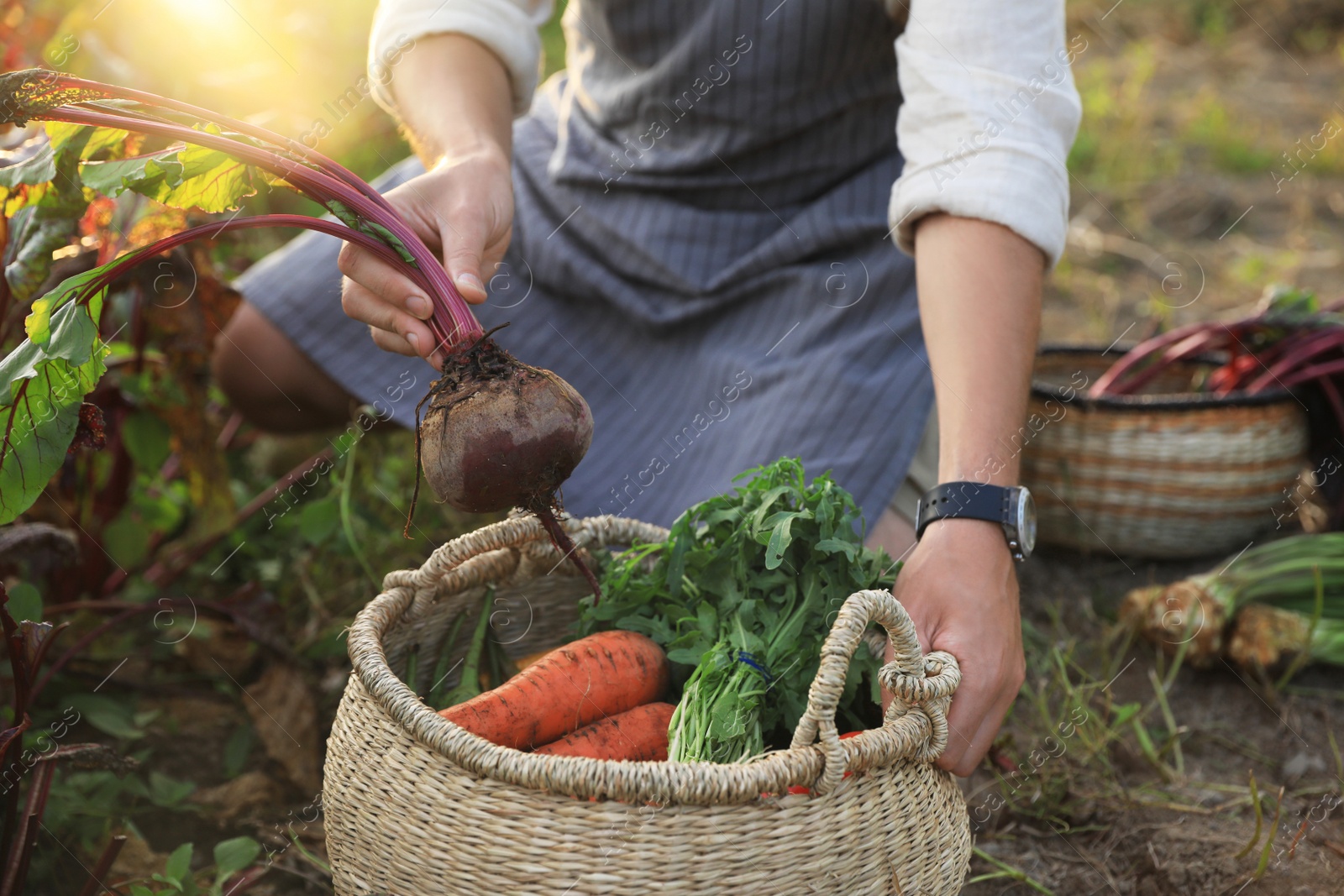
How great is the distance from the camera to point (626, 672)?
44.8 inches

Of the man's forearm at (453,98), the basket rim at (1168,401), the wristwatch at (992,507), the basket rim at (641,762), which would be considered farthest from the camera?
the basket rim at (1168,401)

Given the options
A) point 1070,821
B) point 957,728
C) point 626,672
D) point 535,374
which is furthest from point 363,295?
point 1070,821

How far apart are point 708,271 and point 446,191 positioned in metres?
0.59

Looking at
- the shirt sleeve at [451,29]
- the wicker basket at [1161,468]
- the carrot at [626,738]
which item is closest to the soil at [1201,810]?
the wicker basket at [1161,468]

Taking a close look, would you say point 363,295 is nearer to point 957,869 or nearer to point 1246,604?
point 957,869

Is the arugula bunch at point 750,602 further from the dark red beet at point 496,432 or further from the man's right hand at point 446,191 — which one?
the man's right hand at point 446,191

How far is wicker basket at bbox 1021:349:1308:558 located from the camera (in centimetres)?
187

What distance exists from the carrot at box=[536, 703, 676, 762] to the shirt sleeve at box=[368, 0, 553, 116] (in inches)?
41.4

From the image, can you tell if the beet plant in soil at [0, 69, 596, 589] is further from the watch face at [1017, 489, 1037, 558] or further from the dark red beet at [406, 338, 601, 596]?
the watch face at [1017, 489, 1037, 558]

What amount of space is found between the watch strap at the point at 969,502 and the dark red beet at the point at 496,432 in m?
0.40

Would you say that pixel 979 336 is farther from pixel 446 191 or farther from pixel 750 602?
pixel 446 191

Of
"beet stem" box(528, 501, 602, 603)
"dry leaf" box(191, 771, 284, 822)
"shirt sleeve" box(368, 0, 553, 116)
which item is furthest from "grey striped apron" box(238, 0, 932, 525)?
"dry leaf" box(191, 771, 284, 822)

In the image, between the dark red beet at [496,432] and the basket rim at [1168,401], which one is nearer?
the dark red beet at [496,432]

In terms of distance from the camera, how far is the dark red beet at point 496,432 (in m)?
1.03
